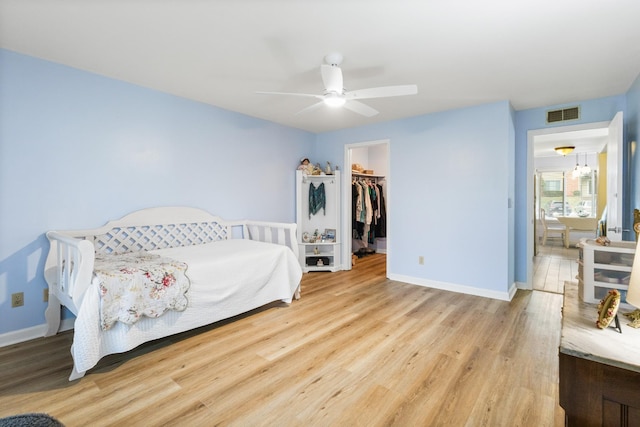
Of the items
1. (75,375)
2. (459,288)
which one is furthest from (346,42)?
(459,288)

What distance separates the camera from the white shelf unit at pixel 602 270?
50.7 inches

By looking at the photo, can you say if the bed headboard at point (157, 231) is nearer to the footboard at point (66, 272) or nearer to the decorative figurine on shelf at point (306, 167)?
the footboard at point (66, 272)

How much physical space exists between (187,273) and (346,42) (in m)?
2.08

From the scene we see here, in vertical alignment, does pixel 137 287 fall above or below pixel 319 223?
below

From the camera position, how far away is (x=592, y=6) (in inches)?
67.6

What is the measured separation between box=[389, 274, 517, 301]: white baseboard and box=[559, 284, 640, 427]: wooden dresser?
8.70ft

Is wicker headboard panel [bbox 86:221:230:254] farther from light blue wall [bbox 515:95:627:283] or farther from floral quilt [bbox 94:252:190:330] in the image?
light blue wall [bbox 515:95:627:283]

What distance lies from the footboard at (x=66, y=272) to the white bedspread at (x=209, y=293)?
0.33 feet

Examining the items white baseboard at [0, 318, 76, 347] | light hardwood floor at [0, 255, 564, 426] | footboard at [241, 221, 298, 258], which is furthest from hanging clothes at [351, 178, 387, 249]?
white baseboard at [0, 318, 76, 347]

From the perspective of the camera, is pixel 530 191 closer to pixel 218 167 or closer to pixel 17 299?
pixel 218 167

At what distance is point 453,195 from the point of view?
3.69 metres

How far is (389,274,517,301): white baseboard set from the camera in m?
3.40

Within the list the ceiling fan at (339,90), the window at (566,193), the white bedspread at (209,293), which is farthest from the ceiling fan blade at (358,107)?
the window at (566,193)

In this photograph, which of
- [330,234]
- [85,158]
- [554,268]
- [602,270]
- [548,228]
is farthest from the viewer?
[548,228]
